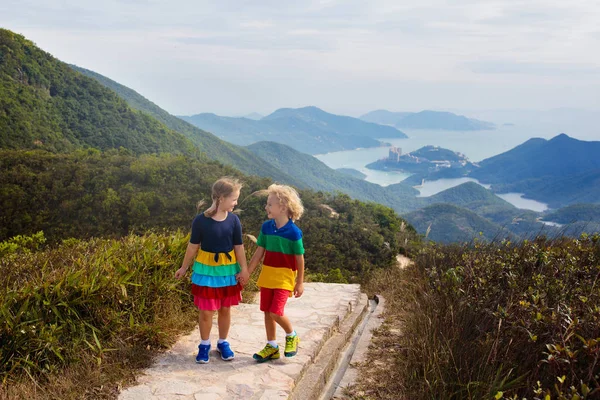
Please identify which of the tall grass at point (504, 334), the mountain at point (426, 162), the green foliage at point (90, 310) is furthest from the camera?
the mountain at point (426, 162)

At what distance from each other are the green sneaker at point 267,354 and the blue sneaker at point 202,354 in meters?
0.39

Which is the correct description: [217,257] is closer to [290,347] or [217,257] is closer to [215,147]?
[290,347]

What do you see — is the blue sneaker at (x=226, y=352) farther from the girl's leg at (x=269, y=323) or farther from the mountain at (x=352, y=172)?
the mountain at (x=352, y=172)

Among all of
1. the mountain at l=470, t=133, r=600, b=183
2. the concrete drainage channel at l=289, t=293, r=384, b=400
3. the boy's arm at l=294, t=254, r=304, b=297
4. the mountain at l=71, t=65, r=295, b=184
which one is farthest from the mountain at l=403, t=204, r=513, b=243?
the mountain at l=470, t=133, r=600, b=183

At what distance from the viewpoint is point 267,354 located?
385 centimetres

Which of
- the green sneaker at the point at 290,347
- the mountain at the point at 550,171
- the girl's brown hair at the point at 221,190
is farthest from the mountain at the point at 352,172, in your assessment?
the girl's brown hair at the point at 221,190

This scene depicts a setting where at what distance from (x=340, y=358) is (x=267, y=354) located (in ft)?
2.86

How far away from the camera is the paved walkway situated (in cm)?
335

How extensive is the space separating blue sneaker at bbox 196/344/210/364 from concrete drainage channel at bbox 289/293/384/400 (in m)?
0.80

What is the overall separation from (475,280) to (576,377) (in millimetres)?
1549

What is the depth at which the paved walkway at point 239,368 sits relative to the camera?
3352 millimetres

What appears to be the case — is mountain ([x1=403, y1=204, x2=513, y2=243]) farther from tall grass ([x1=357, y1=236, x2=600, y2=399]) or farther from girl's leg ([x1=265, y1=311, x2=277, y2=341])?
girl's leg ([x1=265, y1=311, x2=277, y2=341])

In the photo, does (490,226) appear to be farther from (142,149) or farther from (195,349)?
(195,349)

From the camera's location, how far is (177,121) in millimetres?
92500
